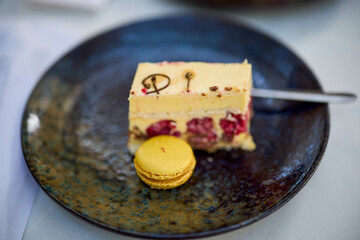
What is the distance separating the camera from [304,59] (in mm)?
1714

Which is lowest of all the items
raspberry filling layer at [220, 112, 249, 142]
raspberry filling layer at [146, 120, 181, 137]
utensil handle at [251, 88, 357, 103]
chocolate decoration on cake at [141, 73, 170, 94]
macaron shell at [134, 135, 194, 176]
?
macaron shell at [134, 135, 194, 176]

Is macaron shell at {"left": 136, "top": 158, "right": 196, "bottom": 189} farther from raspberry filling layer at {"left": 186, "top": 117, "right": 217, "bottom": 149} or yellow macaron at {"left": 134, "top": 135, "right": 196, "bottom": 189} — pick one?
raspberry filling layer at {"left": 186, "top": 117, "right": 217, "bottom": 149}

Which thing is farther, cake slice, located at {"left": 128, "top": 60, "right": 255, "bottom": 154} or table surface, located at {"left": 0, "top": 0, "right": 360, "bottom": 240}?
cake slice, located at {"left": 128, "top": 60, "right": 255, "bottom": 154}

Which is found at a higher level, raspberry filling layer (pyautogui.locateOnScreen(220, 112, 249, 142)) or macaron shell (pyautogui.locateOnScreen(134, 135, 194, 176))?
raspberry filling layer (pyautogui.locateOnScreen(220, 112, 249, 142))

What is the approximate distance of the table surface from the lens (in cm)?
111

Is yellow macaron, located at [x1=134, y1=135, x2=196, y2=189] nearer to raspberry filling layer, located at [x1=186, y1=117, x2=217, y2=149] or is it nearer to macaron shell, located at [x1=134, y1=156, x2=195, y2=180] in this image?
Answer: macaron shell, located at [x1=134, y1=156, x2=195, y2=180]

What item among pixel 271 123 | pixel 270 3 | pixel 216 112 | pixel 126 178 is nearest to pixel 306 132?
pixel 271 123

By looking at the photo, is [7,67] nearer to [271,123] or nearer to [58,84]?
[58,84]

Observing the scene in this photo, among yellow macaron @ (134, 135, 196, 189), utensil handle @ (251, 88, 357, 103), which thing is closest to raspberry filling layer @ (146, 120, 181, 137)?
yellow macaron @ (134, 135, 196, 189)

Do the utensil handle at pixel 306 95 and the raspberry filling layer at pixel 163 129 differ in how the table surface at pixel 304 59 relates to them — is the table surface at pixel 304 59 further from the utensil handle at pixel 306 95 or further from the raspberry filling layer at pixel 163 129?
the raspberry filling layer at pixel 163 129

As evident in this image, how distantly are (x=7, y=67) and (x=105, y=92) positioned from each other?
1.56ft

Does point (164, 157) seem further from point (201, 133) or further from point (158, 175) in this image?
point (201, 133)

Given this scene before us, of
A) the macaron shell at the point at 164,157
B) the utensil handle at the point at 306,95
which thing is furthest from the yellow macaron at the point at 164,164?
the utensil handle at the point at 306,95

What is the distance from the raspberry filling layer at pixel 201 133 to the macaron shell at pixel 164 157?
0.36 feet
